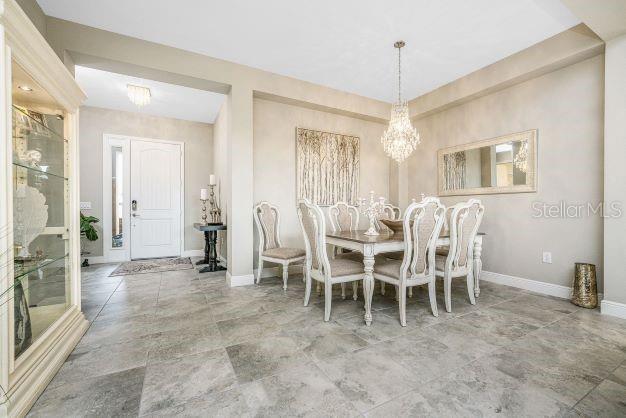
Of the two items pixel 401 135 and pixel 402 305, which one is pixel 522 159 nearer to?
pixel 401 135

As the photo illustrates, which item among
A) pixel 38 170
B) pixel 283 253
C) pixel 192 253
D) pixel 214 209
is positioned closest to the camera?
pixel 38 170

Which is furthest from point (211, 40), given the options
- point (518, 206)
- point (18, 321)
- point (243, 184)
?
point (518, 206)

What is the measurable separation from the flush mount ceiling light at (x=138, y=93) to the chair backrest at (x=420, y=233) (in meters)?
4.08

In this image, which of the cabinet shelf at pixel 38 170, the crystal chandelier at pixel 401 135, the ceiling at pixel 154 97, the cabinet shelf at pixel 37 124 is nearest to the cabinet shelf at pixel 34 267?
the cabinet shelf at pixel 38 170

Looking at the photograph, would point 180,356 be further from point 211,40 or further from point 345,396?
point 211,40

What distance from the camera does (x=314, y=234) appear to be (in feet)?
8.08

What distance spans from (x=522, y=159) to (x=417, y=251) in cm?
216

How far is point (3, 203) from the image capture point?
46.0 inches

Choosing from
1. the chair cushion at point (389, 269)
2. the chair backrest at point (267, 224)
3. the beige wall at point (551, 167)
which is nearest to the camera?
the chair cushion at point (389, 269)

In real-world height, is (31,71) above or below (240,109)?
below

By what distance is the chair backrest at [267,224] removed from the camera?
3.58 metres

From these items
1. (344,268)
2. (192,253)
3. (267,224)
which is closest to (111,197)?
(192,253)

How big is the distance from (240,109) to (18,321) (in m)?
2.77

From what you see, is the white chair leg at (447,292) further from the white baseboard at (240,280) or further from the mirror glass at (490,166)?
the white baseboard at (240,280)
